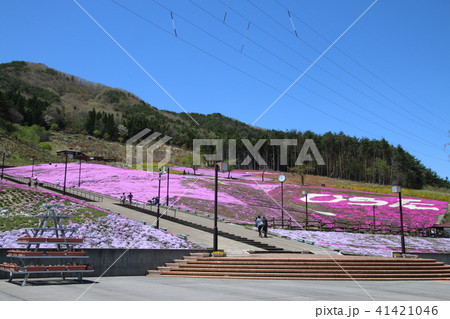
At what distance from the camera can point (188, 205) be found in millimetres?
43500

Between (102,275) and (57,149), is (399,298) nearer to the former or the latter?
(102,275)

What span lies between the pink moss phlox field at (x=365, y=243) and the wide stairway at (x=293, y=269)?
30.6 feet

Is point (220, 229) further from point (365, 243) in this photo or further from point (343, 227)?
point (343, 227)

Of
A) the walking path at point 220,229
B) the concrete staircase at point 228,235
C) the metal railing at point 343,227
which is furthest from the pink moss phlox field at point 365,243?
the concrete staircase at point 228,235

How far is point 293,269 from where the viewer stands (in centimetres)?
1805

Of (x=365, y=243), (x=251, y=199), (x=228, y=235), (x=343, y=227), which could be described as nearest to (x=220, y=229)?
(x=228, y=235)

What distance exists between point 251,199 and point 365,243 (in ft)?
62.6

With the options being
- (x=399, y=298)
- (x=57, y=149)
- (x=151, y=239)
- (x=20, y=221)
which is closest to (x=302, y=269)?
(x=399, y=298)

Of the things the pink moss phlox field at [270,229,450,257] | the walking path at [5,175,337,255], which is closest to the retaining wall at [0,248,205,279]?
the walking path at [5,175,337,255]

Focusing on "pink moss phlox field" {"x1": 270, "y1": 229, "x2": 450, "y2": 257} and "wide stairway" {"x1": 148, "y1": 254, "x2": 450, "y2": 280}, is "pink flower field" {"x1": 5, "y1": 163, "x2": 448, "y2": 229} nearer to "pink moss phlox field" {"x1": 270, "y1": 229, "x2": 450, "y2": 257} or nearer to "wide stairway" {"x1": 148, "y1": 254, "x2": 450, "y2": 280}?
"pink moss phlox field" {"x1": 270, "y1": 229, "x2": 450, "y2": 257}

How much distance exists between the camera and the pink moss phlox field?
102ft

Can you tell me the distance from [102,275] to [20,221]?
10.2 m

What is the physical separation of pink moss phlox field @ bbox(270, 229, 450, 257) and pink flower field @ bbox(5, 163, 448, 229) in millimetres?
5575

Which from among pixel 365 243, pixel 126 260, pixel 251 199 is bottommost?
pixel 365 243
